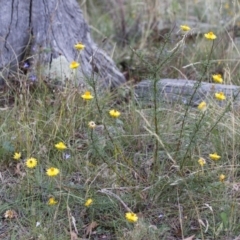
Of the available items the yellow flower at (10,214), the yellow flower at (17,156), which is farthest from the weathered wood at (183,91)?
the yellow flower at (10,214)

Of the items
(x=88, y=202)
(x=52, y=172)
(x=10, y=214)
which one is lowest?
(x=10, y=214)

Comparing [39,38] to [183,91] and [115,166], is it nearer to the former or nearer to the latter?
[183,91]

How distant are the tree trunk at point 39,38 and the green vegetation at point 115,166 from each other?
19 cm

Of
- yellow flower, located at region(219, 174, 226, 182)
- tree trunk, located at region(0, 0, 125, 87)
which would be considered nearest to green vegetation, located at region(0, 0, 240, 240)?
yellow flower, located at region(219, 174, 226, 182)

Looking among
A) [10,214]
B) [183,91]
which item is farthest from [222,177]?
[183,91]

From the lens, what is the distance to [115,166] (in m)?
3.12

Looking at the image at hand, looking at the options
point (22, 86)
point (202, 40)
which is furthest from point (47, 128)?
point (202, 40)

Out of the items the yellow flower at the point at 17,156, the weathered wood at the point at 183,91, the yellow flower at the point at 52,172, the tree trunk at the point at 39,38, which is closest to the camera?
the yellow flower at the point at 52,172

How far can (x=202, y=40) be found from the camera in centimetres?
521

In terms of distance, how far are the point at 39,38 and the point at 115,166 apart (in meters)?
1.44

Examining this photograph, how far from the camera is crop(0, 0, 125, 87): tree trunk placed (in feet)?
13.3

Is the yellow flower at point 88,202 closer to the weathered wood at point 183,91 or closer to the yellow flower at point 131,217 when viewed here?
the yellow flower at point 131,217

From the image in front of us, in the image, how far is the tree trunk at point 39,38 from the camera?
406 cm

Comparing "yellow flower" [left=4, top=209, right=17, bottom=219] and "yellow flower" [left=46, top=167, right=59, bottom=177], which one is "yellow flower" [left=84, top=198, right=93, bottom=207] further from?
"yellow flower" [left=4, top=209, right=17, bottom=219]
